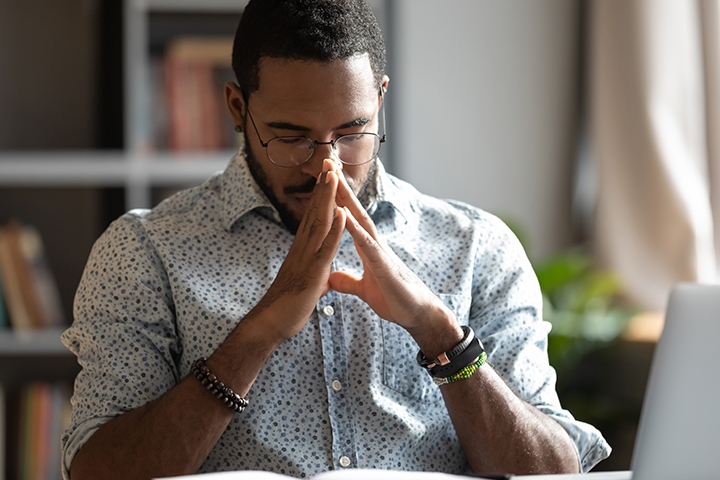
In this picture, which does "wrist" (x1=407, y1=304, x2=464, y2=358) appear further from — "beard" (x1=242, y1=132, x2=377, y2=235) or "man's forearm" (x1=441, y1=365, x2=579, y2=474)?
"beard" (x1=242, y1=132, x2=377, y2=235)

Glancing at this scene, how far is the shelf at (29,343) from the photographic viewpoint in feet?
8.37

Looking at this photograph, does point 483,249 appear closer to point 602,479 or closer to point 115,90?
point 602,479

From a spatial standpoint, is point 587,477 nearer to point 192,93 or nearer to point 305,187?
point 305,187

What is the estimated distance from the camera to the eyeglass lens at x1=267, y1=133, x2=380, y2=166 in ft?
4.32

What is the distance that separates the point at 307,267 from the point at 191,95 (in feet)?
5.04

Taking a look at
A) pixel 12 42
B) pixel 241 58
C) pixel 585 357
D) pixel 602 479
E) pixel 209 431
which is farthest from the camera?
pixel 12 42

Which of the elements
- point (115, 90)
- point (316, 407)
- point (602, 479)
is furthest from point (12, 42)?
point (602, 479)

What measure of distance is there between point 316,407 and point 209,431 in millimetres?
168

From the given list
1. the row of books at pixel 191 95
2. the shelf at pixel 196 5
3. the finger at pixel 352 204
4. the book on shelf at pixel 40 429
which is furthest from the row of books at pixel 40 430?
the finger at pixel 352 204

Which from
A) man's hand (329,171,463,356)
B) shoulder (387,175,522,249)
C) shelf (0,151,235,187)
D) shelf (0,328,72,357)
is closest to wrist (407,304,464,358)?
man's hand (329,171,463,356)

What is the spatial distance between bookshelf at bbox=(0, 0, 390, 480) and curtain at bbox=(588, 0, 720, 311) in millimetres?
747

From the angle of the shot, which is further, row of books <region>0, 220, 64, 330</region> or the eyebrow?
row of books <region>0, 220, 64, 330</region>

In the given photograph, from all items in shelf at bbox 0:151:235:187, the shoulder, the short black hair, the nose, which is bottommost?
shelf at bbox 0:151:235:187

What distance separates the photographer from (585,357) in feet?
8.32
